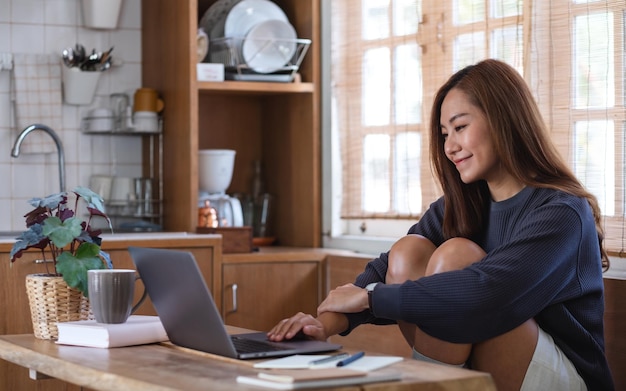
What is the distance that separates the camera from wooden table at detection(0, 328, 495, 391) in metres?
1.42

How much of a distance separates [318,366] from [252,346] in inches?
10.0

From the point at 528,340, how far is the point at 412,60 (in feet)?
4.83

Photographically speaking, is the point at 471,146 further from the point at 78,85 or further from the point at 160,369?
the point at 78,85

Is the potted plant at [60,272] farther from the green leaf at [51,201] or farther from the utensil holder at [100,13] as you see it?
the utensil holder at [100,13]

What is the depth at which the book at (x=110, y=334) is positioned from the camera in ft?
5.97

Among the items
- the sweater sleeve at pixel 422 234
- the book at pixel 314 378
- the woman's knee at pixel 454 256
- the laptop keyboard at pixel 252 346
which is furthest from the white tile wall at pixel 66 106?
the book at pixel 314 378

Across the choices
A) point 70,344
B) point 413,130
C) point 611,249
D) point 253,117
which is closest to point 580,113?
point 611,249

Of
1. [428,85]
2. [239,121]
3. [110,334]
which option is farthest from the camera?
[239,121]

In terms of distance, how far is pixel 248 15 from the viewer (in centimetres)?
370

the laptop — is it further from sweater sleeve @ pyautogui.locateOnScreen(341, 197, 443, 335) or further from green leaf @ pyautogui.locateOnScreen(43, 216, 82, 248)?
sweater sleeve @ pyautogui.locateOnScreen(341, 197, 443, 335)

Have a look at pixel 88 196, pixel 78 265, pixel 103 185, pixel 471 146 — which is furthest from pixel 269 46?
pixel 78 265

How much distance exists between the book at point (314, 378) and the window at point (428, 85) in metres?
1.31

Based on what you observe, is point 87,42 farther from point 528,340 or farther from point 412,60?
point 528,340

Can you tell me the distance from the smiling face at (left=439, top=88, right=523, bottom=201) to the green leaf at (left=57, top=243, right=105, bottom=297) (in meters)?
0.84
